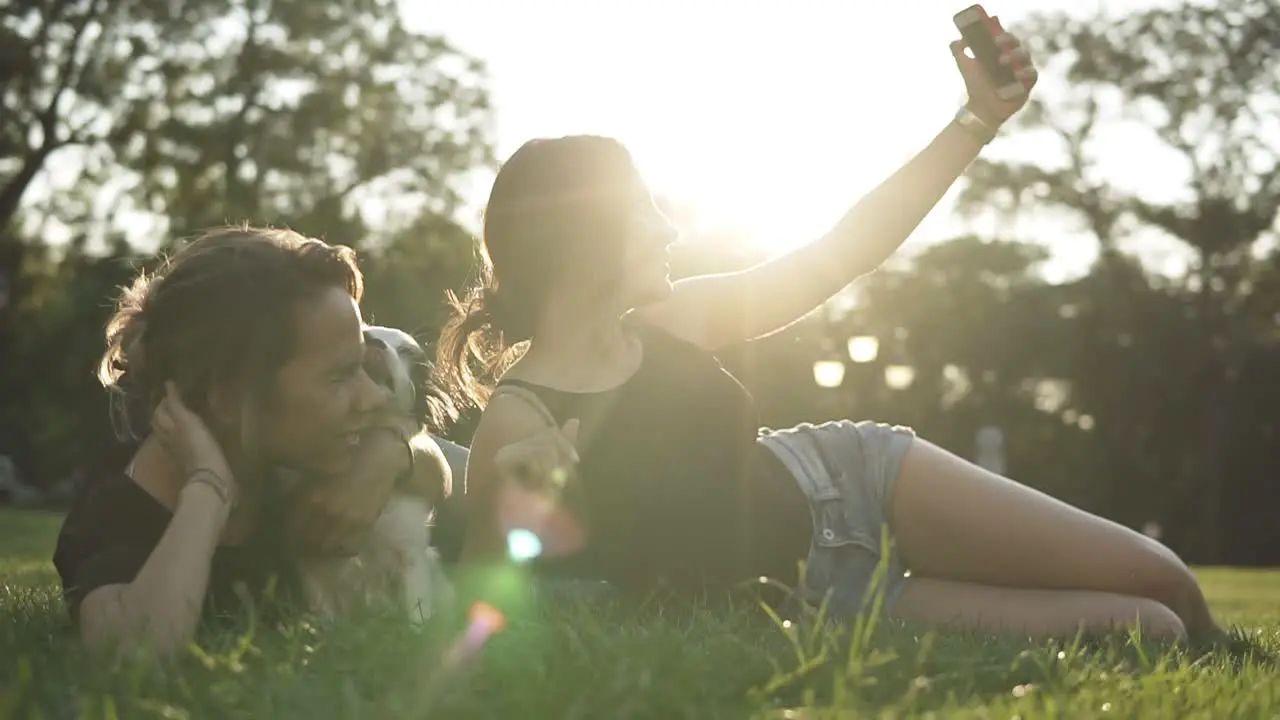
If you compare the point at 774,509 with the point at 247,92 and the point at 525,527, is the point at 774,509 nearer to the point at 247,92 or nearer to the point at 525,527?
the point at 525,527

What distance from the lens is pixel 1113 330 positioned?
36.6 metres

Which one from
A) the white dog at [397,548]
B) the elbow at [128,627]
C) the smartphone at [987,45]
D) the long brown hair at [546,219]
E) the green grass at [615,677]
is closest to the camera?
the green grass at [615,677]

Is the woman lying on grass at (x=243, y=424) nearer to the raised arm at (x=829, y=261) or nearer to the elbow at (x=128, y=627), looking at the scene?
Answer: the elbow at (x=128, y=627)

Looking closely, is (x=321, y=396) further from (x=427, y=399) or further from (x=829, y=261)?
(x=829, y=261)

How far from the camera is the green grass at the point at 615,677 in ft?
8.51

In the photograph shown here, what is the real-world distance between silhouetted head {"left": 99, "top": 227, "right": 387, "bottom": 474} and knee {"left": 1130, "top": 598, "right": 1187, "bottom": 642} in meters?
2.41

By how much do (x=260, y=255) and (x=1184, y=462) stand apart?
37.5 meters

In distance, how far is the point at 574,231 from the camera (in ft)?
15.3

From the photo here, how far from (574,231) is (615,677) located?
7.17 ft

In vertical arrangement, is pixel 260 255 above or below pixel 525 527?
above

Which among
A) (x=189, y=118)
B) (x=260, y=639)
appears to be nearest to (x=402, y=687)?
(x=260, y=639)

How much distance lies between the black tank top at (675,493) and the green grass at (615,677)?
1006 mm

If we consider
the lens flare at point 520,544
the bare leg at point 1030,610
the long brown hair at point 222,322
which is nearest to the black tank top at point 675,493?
the lens flare at point 520,544

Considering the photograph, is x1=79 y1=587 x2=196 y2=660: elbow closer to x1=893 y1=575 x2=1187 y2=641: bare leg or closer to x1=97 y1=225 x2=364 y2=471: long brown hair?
x1=97 y1=225 x2=364 y2=471: long brown hair
